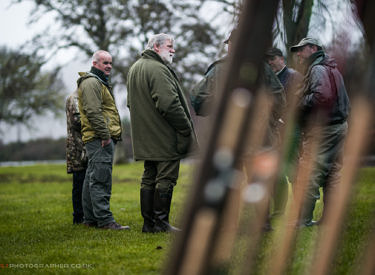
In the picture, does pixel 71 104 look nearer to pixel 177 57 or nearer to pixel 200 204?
pixel 200 204

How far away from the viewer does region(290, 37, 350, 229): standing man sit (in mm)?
4359

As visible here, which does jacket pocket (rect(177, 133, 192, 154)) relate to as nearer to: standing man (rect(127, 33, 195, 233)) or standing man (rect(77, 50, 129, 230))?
standing man (rect(127, 33, 195, 233))

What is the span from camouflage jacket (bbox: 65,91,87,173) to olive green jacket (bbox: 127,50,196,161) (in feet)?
3.16

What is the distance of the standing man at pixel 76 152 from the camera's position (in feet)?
17.9

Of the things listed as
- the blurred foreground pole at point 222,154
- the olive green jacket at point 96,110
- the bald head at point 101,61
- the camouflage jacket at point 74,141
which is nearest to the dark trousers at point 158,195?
the olive green jacket at point 96,110

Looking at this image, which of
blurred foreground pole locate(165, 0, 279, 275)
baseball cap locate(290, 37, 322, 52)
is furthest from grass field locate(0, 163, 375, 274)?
baseball cap locate(290, 37, 322, 52)

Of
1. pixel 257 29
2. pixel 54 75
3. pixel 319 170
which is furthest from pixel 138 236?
pixel 54 75

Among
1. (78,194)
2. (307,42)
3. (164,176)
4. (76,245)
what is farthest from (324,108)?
(78,194)

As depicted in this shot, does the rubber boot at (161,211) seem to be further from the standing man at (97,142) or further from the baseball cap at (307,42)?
the baseball cap at (307,42)

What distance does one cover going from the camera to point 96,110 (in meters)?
4.97

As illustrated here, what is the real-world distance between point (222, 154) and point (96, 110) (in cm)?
398

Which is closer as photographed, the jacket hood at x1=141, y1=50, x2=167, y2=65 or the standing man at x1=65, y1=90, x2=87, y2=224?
the jacket hood at x1=141, y1=50, x2=167, y2=65

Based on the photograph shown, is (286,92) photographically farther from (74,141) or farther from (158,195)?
(74,141)

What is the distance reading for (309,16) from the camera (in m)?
4.76
